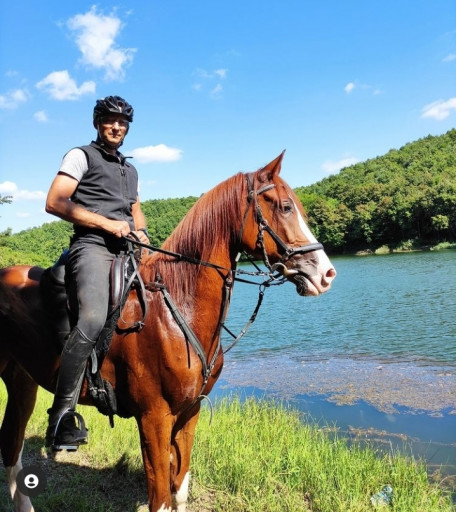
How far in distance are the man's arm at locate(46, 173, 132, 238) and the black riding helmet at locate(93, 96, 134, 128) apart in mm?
612

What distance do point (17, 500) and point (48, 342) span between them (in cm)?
161

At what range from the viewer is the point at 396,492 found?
4383 mm

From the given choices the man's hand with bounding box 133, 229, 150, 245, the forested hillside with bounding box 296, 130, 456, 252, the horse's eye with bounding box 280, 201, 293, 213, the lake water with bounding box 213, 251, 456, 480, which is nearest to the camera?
the horse's eye with bounding box 280, 201, 293, 213

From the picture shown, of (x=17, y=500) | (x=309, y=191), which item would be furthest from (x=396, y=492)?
(x=309, y=191)

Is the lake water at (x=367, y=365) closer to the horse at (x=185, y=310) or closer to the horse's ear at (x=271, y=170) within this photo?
the horse at (x=185, y=310)

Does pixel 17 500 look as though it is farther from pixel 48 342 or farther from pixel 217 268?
pixel 217 268

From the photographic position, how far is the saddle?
305cm

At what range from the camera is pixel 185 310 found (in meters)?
3.14

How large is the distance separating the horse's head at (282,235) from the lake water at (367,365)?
180 inches

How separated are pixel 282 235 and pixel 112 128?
1.63 metres

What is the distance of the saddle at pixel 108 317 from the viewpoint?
3053 mm

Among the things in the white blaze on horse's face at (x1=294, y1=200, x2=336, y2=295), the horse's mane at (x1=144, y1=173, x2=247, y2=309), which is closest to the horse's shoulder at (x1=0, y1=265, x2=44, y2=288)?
the horse's mane at (x1=144, y1=173, x2=247, y2=309)

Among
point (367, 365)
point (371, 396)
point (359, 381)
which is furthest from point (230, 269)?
point (367, 365)

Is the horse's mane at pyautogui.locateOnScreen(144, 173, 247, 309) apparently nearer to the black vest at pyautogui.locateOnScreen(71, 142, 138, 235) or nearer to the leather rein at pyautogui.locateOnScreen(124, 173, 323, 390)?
the leather rein at pyautogui.locateOnScreen(124, 173, 323, 390)
